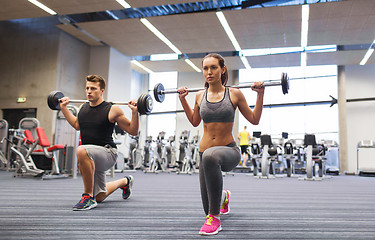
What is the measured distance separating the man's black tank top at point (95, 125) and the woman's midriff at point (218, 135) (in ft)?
3.60

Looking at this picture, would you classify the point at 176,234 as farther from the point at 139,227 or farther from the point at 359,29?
the point at 359,29

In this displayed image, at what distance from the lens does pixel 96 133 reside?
2.78m

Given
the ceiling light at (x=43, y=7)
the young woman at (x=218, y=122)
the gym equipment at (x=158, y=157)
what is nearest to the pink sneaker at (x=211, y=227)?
the young woman at (x=218, y=122)

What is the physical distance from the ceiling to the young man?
5663 mm

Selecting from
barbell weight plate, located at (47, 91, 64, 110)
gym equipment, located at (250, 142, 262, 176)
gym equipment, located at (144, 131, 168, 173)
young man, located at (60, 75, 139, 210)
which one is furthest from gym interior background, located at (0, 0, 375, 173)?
young man, located at (60, 75, 139, 210)

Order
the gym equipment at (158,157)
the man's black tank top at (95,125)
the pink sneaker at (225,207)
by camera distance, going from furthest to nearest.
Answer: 1. the gym equipment at (158,157)
2. the man's black tank top at (95,125)
3. the pink sneaker at (225,207)

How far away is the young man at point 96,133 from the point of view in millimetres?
2619

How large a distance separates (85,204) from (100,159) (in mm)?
375

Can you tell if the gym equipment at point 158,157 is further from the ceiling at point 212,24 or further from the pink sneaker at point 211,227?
the pink sneaker at point 211,227

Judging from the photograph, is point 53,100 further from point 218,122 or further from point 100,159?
point 218,122

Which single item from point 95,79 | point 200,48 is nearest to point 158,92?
point 95,79

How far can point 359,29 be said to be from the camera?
9195 millimetres

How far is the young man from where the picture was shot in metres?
2.62

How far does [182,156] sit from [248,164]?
2.81 m
